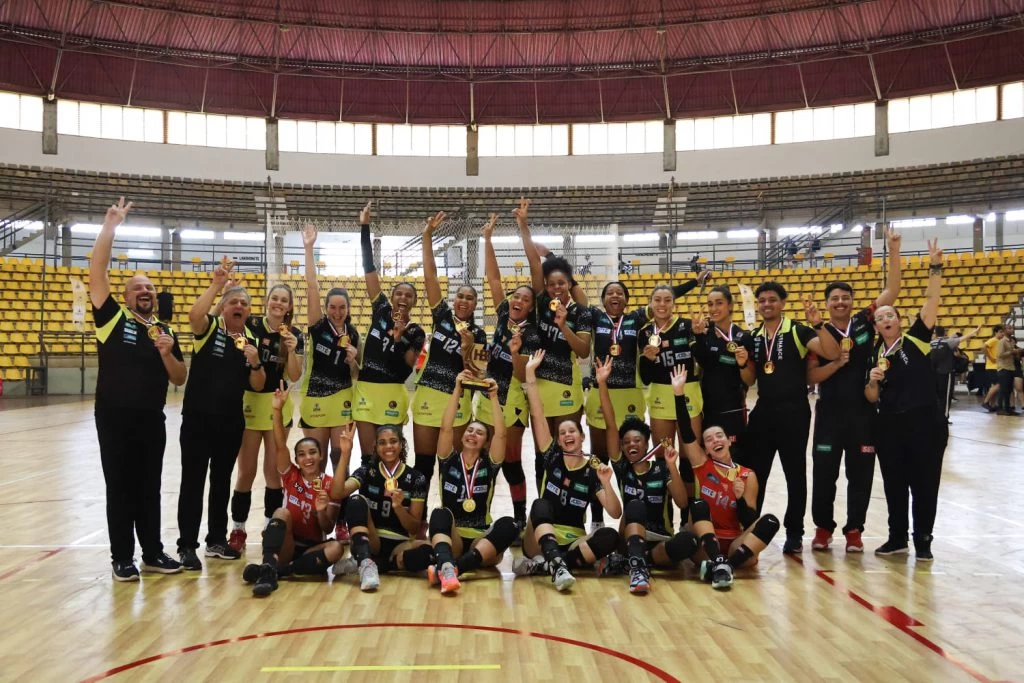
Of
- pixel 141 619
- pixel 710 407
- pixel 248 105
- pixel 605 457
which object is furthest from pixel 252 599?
pixel 248 105

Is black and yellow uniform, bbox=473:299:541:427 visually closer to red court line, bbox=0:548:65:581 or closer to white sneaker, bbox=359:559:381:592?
white sneaker, bbox=359:559:381:592

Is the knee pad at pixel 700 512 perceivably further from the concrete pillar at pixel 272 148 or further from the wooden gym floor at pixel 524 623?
the concrete pillar at pixel 272 148

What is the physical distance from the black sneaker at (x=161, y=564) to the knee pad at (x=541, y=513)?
2340 millimetres

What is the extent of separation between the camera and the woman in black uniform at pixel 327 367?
5.90 m

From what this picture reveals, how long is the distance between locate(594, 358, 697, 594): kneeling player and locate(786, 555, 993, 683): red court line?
2.89 feet

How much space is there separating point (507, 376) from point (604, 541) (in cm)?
155

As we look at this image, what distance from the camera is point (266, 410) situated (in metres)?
5.73

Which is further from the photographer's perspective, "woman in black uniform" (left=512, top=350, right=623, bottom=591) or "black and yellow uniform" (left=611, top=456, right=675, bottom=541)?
"black and yellow uniform" (left=611, top=456, right=675, bottom=541)

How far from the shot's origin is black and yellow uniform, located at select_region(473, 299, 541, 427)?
591 cm

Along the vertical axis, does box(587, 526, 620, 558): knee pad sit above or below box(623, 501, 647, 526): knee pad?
below

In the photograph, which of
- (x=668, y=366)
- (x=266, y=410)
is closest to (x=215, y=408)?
(x=266, y=410)

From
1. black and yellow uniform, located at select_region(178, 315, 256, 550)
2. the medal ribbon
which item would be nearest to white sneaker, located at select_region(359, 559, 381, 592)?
the medal ribbon

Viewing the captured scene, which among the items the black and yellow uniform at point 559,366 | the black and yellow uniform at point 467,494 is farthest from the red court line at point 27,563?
the black and yellow uniform at point 559,366

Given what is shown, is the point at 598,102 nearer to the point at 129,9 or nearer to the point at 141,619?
the point at 129,9
